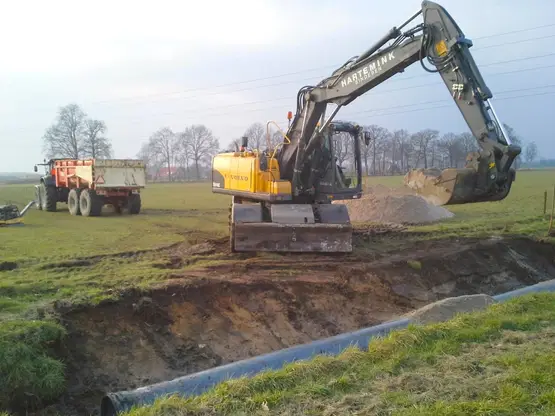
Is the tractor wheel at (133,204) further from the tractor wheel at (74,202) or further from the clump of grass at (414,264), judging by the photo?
the clump of grass at (414,264)

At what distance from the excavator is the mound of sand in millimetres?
6544

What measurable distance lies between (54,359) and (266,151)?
23.1ft

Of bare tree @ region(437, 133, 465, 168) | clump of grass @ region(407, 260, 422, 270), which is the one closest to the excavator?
clump of grass @ region(407, 260, 422, 270)

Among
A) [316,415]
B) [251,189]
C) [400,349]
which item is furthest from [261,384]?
[251,189]

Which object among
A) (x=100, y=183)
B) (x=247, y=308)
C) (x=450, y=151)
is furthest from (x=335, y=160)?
(x=450, y=151)

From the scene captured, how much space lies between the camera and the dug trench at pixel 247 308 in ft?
21.9

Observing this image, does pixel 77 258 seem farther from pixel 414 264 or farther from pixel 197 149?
pixel 197 149

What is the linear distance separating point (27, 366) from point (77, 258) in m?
5.67

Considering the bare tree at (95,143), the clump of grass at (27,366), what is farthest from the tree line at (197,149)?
the clump of grass at (27,366)

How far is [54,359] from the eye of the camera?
6.17 meters

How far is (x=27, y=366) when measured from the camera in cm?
571

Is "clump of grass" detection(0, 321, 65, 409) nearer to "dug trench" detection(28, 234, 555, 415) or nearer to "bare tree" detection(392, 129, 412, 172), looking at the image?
"dug trench" detection(28, 234, 555, 415)

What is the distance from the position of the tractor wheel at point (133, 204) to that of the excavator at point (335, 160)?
8431 millimetres

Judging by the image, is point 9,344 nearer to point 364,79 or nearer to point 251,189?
point 251,189
